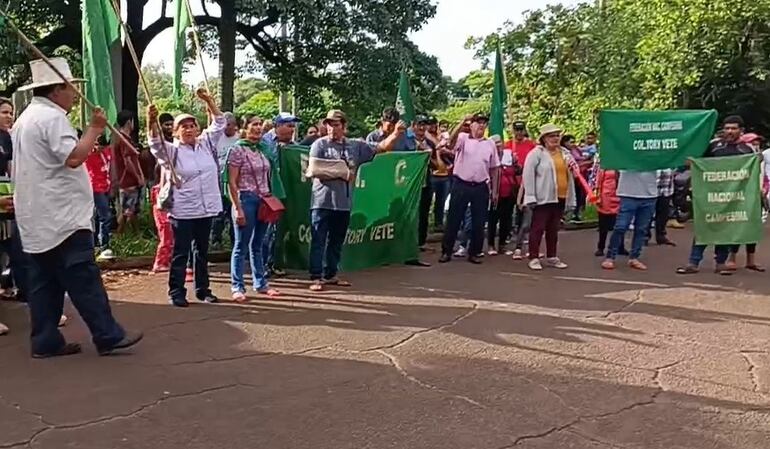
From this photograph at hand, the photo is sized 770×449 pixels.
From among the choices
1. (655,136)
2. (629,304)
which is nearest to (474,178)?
(655,136)

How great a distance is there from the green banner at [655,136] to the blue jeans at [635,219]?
0.44 m

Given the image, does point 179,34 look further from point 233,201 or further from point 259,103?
point 259,103

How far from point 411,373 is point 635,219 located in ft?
16.9

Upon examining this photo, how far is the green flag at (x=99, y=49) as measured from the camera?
7090 mm

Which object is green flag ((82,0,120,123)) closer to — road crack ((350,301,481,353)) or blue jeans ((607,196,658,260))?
road crack ((350,301,481,353))

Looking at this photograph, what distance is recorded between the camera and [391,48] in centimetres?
1497

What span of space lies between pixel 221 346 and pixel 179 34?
11.2ft

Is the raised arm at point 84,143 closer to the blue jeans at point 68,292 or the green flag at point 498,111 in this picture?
the blue jeans at point 68,292

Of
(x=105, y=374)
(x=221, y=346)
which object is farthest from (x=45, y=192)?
(x=221, y=346)

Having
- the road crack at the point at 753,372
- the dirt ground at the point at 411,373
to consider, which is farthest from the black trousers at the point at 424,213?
the road crack at the point at 753,372

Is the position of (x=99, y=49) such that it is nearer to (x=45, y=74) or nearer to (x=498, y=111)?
(x=45, y=74)

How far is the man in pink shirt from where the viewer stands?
32.7 ft

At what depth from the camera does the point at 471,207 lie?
1015cm

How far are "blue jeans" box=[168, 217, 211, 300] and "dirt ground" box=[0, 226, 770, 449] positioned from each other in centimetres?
22
